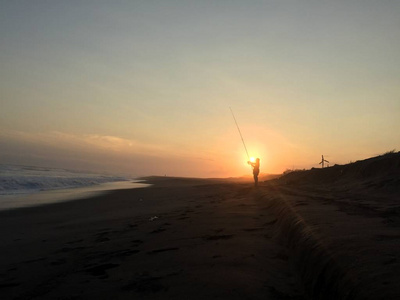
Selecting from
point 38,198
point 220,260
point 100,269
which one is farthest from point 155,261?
point 38,198

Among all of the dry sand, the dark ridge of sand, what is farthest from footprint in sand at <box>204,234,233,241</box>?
the dark ridge of sand

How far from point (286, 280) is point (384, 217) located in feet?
6.99

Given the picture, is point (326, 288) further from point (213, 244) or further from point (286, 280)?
point (213, 244)

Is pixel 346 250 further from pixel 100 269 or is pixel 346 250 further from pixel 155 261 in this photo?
pixel 100 269

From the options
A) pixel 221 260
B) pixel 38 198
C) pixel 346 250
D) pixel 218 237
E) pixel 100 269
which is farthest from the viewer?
pixel 38 198

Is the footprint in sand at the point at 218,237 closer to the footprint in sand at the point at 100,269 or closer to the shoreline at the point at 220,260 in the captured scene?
the shoreline at the point at 220,260

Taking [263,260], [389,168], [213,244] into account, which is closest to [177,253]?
[213,244]

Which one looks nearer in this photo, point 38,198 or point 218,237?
point 218,237

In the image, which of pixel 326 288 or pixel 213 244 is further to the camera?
pixel 213 244

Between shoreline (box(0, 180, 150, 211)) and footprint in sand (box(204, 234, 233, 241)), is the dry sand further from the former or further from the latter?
shoreline (box(0, 180, 150, 211))

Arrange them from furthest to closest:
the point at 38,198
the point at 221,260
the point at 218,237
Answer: the point at 38,198
the point at 218,237
the point at 221,260

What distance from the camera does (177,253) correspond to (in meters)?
4.43

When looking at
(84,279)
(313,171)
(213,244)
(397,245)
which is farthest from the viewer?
(313,171)

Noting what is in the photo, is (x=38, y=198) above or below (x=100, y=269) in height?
above
